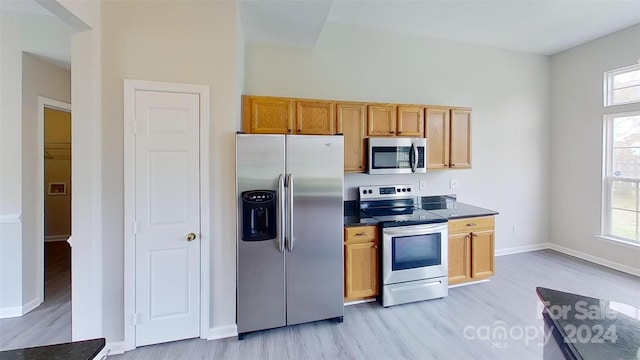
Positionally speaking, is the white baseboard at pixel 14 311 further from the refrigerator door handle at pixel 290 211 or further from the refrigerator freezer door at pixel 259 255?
the refrigerator door handle at pixel 290 211

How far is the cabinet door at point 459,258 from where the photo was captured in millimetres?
3270

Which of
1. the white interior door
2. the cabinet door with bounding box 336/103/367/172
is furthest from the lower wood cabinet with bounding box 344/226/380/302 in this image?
the white interior door

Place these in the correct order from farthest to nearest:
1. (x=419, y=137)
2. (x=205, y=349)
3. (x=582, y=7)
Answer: (x=419, y=137)
(x=582, y=7)
(x=205, y=349)

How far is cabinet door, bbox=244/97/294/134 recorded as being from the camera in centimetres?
A: 294

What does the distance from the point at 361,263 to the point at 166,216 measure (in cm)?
192

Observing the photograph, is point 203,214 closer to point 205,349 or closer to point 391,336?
point 205,349

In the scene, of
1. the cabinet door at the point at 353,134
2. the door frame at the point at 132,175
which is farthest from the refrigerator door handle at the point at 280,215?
the cabinet door at the point at 353,134

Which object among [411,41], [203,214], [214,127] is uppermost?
[411,41]

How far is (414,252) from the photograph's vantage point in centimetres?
301

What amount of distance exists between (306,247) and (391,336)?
108 centimetres

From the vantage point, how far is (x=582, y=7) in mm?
3211

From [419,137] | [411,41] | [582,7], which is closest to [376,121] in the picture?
[419,137]

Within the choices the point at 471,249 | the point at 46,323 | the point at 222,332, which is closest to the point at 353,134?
the point at 471,249

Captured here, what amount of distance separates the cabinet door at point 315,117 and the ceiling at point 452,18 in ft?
2.59
